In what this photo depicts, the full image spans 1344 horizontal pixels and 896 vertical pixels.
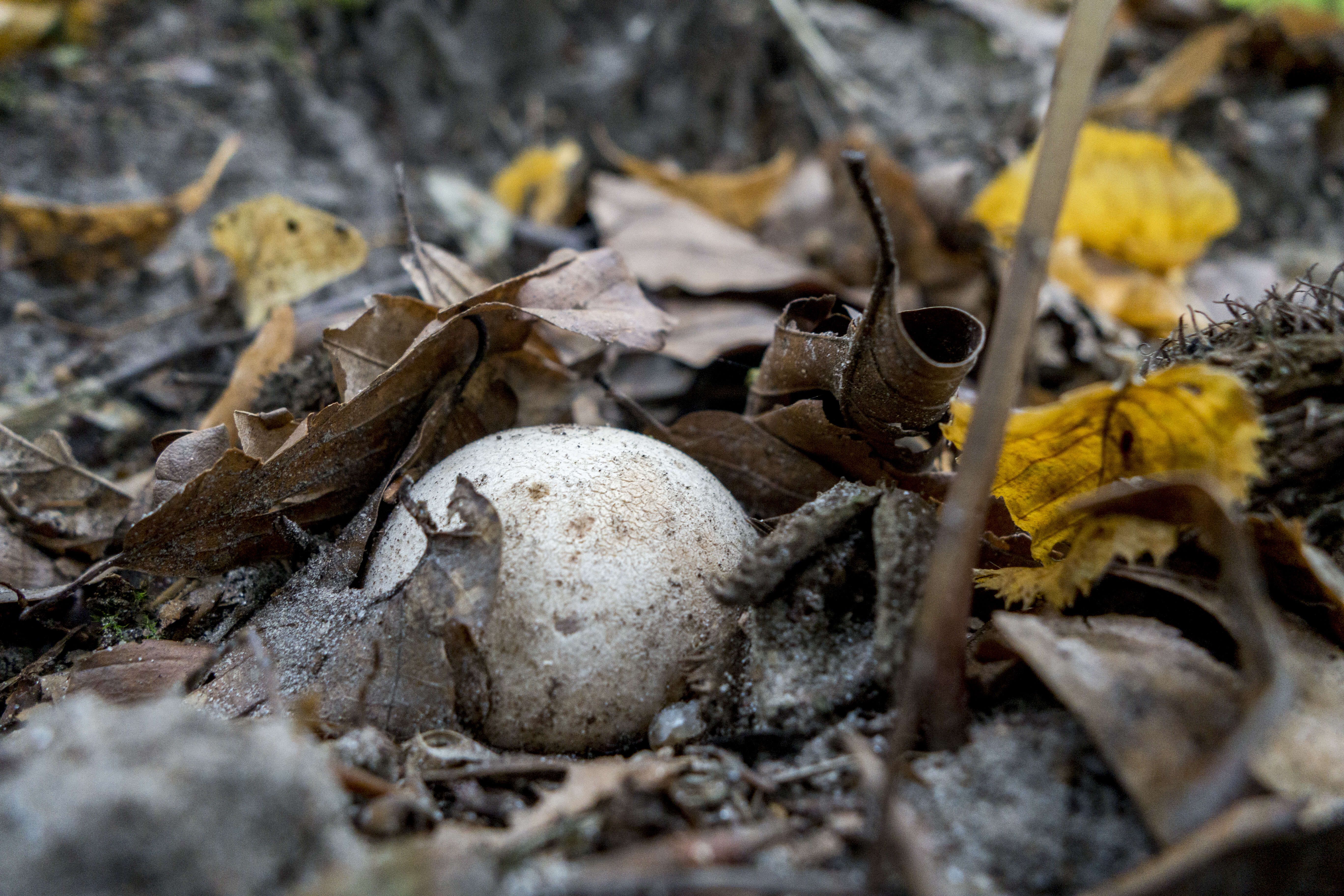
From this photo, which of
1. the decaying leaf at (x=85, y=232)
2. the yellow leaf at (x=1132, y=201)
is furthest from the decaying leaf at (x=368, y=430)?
the yellow leaf at (x=1132, y=201)

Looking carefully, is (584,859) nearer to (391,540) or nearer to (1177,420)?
(391,540)

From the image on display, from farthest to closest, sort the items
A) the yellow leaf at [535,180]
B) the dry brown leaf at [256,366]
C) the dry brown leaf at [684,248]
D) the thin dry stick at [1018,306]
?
the yellow leaf at [535,180] < the dry brown leaf at [684,248] < the dry brown leaf at [256,366] < the thin dry stick at [1018,306]

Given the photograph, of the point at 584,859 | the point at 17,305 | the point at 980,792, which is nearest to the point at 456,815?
the point at 584,859

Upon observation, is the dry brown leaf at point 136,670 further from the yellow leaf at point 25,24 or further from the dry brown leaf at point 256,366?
the yellow leaf at point 25,24

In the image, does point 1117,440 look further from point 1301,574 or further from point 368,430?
point 368,430

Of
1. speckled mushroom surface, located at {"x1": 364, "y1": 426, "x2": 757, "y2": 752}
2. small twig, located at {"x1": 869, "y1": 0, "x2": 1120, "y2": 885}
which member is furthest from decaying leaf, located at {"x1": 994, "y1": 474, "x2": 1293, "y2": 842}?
speckled mushroom surface, located at {"x1": 364, "y1": 426, "x2": 757, "y2": 752}

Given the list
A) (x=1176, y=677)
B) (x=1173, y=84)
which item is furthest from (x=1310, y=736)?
(x=1173, y=84)
